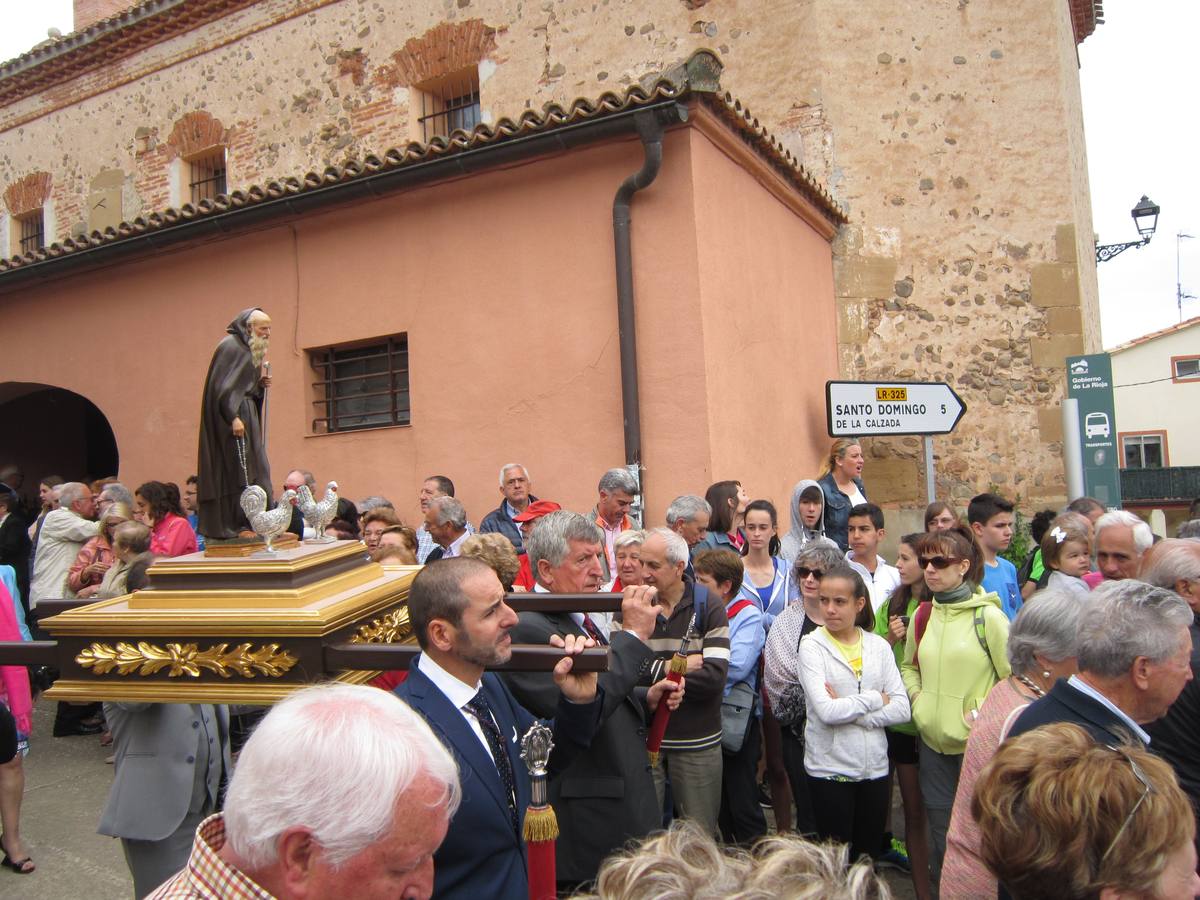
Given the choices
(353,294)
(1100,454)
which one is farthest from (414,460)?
(1100,454)

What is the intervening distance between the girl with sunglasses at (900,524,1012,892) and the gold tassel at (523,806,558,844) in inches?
81.9

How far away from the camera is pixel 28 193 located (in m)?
16.4

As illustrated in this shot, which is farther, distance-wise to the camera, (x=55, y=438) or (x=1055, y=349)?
(x=55, y=438)

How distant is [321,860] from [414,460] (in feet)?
22.0

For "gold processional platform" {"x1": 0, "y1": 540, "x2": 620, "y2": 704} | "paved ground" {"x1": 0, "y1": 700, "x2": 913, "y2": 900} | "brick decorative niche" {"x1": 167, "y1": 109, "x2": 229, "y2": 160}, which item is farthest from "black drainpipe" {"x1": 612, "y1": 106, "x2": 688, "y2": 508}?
"brick decorative niche" {"x1": 167, "y1": 109, "x2": 229, "y2": 160}

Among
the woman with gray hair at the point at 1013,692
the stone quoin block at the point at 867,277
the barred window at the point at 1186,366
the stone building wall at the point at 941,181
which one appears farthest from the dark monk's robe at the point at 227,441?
the barred window at the point at 1186,366

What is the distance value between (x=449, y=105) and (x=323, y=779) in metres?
13.0

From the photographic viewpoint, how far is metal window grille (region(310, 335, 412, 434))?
27.2 feet

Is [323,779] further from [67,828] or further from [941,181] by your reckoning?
[941,181]

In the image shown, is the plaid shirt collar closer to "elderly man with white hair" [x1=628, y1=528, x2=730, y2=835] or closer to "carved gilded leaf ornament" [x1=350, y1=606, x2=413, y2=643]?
"carved gilded leaf ornament" [x1=350, y1=606, x2=413, y2=643]

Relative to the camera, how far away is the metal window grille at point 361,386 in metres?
8.28

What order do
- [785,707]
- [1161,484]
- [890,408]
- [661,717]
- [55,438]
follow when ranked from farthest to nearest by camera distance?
1. [1161,484]
2. [55,438]
3. [890,408]
4. [785,707]
5. [661,717]

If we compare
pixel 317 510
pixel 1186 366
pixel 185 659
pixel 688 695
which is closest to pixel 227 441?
pixel 317 510

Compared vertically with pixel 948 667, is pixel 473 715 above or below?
above
